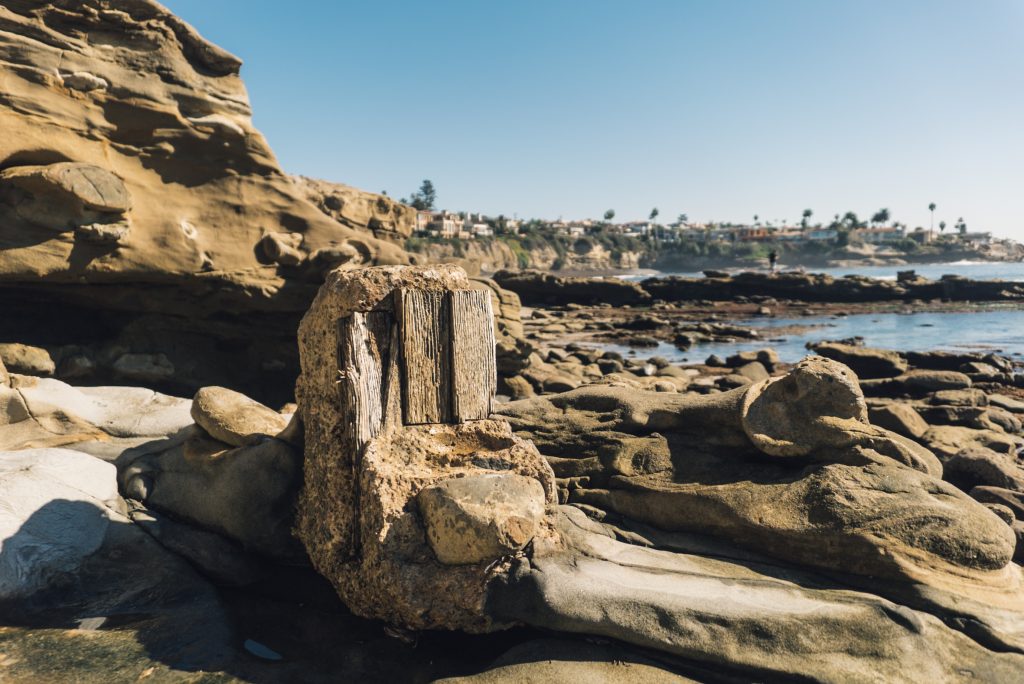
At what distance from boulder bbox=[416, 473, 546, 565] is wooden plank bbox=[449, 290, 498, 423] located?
76 centimetres

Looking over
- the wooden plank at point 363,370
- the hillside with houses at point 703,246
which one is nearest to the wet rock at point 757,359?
the wooden plank at point 363,370

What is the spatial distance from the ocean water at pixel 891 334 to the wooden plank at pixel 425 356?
16818 mm

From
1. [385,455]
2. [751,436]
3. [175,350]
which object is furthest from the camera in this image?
[175,350]

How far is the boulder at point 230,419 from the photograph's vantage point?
5.55 m

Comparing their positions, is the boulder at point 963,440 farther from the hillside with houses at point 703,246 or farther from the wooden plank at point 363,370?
the hillside with houses at point 703,246

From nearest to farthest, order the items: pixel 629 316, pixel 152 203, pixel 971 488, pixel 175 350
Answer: pixel 971 488
pixel 152 203
pixel 175 350
pixel 629 316

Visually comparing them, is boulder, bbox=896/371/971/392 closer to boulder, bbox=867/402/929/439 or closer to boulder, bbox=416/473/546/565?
boulder, bbox=867/402/929/439

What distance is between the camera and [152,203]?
30.6ft

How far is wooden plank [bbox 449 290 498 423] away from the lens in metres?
4.73

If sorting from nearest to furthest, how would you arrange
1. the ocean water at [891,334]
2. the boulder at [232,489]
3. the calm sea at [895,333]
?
the boulder at [232,489]
the ocean water at [891,334]
the calm sea at [895,333]

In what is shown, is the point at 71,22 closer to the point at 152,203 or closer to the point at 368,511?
the point at 152,203

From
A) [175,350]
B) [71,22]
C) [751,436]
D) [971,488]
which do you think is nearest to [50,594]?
[751,436]

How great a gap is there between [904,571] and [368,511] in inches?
130

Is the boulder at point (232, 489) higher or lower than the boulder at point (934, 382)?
higher
